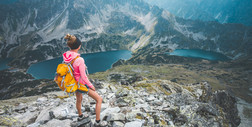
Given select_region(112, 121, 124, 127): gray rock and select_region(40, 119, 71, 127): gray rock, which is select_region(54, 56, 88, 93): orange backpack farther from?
select_region(112, 121, 124, 127): gray rock

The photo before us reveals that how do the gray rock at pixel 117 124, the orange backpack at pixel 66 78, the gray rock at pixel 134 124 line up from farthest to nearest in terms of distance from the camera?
the gray rock at pixel 134 124, the gray rock at pixel 117 124, the orange backpack at pixel 66 78

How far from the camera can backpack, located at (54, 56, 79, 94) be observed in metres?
5.38

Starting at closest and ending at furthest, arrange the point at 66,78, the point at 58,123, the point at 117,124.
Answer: the point at 66,78, the point at 117,124, the point at 58,123

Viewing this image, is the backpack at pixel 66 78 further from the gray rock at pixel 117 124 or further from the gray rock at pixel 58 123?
the gray rock at pixel 117 124

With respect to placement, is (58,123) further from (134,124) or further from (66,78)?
(134,124)

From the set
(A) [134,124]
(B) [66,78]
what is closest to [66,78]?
(B) [66,78]

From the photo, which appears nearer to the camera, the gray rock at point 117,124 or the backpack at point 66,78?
the backpack at point 66,78

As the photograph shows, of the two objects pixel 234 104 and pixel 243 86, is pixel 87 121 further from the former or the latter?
pixel 243 86

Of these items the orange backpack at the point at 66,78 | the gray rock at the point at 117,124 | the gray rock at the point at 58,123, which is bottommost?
the gray rock at the point at 117,124

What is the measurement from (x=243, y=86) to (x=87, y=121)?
22706 cm

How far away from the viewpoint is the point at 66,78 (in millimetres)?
5477

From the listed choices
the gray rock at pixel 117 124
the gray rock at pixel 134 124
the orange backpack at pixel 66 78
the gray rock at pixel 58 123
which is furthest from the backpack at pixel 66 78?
the gray rock at pixel 134 124

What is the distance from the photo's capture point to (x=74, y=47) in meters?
6.10

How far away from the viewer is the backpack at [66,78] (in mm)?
5383
